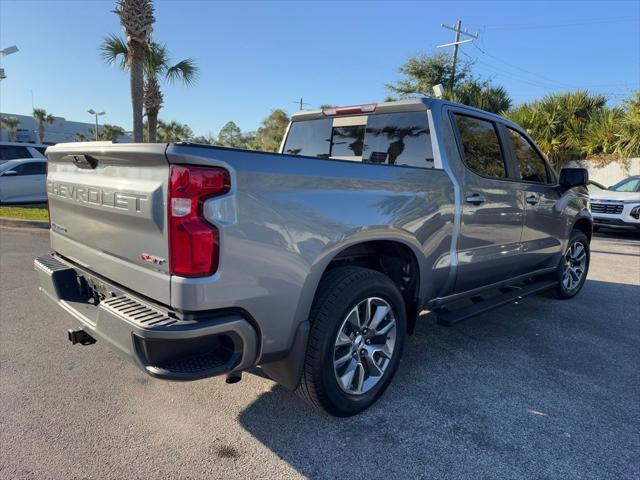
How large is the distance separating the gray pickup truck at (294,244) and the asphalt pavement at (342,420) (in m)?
0.32

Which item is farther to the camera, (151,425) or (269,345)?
(151,425)

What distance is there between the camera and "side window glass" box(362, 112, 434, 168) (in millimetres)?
3338

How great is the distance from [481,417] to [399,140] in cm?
209

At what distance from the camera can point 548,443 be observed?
8.32 feet

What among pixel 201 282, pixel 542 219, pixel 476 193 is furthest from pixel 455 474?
pixel 542 219

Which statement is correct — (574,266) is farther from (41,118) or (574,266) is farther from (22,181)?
(41,118)

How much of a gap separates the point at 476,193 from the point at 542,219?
1406 mm

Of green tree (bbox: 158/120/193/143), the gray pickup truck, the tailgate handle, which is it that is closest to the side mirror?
the gray pickup truck

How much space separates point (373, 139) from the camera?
12.1 ft

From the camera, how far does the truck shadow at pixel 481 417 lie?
2.33m

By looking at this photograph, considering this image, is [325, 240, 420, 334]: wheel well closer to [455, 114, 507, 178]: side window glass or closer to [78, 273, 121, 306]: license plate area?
[455, 114, 507, 178]: side window glass

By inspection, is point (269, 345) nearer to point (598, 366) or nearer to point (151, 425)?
point (151, 425)

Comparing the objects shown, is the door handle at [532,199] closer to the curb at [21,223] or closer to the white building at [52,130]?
the curb at [21,223]

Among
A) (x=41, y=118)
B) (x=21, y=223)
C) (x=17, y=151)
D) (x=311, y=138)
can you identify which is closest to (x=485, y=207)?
(x=311, y=138)
